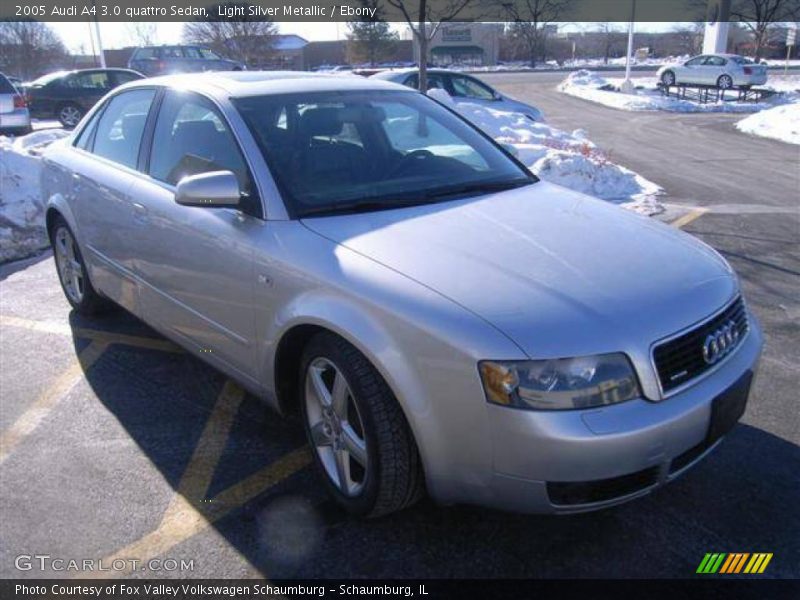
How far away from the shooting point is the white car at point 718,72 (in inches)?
1070

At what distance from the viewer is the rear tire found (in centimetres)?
480

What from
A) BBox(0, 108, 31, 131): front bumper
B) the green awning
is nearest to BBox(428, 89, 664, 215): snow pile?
BBox(0, 108, 31, 131): front bumper

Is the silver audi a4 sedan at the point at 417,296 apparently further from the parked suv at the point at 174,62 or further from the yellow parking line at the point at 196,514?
the parked suv at the point at 174,62

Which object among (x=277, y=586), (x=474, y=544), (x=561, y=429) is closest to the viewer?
(x=561, y=429)

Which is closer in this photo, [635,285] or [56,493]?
[635,285]

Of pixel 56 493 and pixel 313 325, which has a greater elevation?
pixel 313 325

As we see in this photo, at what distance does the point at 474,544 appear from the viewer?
2592mm

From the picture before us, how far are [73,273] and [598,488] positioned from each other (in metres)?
4.11

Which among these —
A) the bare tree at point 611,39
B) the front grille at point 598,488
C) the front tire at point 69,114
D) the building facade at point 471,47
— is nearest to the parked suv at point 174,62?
the front tire at point 69,114

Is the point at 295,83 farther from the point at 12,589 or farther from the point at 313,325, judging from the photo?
the point at 12,589

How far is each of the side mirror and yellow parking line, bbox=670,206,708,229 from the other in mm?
5381

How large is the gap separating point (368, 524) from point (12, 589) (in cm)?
129

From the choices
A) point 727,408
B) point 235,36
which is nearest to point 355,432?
point 727,408

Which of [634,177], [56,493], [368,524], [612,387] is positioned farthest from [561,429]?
[634,177]
